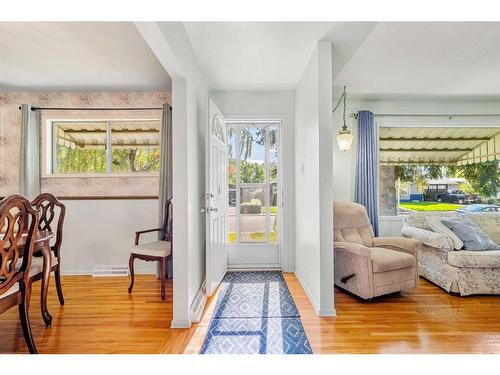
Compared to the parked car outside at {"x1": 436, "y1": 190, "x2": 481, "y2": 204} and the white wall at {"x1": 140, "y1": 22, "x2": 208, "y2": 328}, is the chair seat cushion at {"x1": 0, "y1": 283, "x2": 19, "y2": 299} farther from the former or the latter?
the parked car outside at {"x1": 436, "y1": 190, "x2": 481, "y2": 204}

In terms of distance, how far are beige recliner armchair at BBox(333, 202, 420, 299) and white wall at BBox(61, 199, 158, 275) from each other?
2.48m

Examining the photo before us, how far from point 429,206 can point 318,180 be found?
281 cm

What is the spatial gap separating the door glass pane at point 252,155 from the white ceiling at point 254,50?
2.16 feet

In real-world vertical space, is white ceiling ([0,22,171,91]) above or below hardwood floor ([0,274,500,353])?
above

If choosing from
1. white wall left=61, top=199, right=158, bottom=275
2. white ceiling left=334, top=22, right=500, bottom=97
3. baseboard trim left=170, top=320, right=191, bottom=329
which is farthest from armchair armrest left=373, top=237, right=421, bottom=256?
white wall left=61, top=199, right=158, bottom=275

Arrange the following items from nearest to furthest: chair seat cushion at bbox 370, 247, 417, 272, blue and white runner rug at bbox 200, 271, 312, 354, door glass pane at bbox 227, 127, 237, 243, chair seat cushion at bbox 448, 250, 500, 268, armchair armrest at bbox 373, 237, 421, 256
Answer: blue and white runner rug at bbox 200, 271, 312, 354 → chair seat cushion at bbox 370, 247, 417, 272 → chair seat cushion at bbox 448, 250, 500, 268 → armchair armrest at bbox 373, 237, 421, 256 → door glass pane at bbox 227, 127, 237, 243

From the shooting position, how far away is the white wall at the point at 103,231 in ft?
12.3

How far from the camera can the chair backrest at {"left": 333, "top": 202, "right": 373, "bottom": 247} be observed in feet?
10.5

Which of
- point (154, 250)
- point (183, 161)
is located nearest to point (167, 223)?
point (154, 250)

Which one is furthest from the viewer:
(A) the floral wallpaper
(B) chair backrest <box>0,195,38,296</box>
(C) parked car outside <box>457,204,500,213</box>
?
(C) parked car outside <box>457,204,500,213</box>

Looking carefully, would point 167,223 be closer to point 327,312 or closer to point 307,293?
point 307,293

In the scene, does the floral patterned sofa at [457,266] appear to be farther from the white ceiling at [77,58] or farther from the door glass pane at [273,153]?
the white ceiling at [77,58]

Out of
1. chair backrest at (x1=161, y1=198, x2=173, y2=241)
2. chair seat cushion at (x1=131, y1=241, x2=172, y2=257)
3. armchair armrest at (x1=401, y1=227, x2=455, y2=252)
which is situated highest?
chair backrest at (x1=161, y1=198, x2=173, y2=241)
